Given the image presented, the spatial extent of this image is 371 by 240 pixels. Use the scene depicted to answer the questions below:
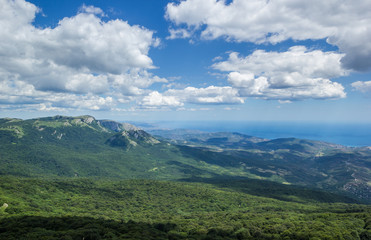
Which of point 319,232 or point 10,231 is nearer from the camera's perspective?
point 10,231

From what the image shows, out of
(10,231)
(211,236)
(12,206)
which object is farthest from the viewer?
(12,206)

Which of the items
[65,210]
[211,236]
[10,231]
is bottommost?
[65,210]

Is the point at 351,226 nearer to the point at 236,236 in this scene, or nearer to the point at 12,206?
the point at 236,236

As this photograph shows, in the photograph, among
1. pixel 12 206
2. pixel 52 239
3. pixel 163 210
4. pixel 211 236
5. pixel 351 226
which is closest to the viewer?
pixel 52 239

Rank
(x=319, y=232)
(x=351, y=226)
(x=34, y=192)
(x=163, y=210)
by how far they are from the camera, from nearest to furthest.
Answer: (x=319, y=232) → (x=351, y=226) → (x=34, y=192) → (x=163, y=210)

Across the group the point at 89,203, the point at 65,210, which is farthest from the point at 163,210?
the point at 65,210

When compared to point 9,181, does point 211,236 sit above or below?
above

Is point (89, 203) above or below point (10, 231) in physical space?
below

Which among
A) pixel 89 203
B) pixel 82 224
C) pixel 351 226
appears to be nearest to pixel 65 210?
pixel 89 203

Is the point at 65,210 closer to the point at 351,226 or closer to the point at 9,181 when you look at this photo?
the point at 9,181
